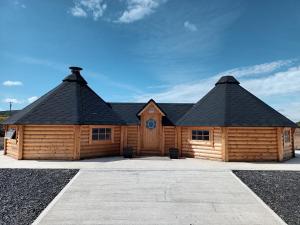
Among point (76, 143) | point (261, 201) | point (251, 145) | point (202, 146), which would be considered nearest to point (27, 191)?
point (76, 143)

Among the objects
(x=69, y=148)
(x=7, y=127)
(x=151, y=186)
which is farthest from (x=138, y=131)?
(x=7, y=127)

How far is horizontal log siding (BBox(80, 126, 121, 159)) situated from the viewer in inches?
538

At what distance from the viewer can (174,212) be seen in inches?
249

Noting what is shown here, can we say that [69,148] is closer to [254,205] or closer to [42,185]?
[42,185]

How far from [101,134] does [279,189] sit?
10542 mm

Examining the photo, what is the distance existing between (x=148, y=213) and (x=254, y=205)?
335 centimetres

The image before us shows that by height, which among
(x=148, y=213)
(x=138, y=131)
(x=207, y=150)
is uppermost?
(x=138, y=131)

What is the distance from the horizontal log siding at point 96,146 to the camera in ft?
44.8

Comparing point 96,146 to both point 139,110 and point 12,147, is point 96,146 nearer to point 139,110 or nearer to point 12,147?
point 139,110

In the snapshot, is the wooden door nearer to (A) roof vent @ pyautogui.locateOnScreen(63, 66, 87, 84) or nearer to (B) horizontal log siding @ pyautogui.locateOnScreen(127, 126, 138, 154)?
(B) horizontal log siding @ pyautogui.locateOnScreen(127, 126, 138, 154)

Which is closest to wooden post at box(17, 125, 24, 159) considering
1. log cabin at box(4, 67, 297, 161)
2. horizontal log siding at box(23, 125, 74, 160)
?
log cabin at box(4, 67, 297, 161)

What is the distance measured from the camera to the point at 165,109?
18.3m

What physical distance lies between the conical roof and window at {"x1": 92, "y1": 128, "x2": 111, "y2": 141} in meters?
0.61

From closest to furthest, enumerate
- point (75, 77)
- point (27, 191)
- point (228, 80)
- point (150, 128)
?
1. point (27, 191)
2. point (150, 128)
3. point (228, 80)
4. point (75, 77)
